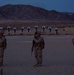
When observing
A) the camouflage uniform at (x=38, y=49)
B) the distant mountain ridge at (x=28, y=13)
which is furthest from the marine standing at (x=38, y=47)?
the distant mountain ridge at (x=28, y=13)

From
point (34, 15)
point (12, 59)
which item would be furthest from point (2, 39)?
point (34, 15)

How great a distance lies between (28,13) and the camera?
456ft

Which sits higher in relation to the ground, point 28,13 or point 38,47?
point 28,13

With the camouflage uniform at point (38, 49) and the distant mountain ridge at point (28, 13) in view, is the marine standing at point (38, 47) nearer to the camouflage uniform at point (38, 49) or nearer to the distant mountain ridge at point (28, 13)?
the camouflage uniform at point (38, 49)

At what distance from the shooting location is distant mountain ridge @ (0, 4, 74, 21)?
13598cm

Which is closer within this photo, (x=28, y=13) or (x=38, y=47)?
(x=38, y=47)

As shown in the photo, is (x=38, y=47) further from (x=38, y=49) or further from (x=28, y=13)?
(x=28, y=13)

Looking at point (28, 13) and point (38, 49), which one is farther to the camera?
point (28, 13)

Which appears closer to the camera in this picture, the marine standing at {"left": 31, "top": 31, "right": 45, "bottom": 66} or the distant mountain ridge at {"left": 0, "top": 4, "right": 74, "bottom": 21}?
the marine standing at {"left": 31, "top": 31, "right": 45, "bottom": 66}

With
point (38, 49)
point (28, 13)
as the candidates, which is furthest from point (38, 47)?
point (28, 13)

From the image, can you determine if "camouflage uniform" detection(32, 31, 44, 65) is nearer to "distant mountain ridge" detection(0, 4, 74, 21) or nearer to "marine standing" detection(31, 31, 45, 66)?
"marine standing" detection(31, 31, 45, 66)

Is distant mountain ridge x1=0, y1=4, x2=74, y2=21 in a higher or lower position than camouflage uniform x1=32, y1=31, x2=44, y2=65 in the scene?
higher

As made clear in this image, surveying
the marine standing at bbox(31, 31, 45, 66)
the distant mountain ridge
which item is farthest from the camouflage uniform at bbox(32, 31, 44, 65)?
the distant mountain ridge

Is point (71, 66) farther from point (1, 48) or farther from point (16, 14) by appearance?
point (16, 14)
